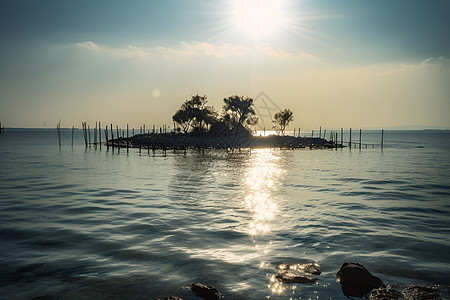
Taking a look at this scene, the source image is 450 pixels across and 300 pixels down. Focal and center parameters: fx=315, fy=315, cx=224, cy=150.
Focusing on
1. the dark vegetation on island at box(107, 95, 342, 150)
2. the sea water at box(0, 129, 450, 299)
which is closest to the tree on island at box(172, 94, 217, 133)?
the dark vegetation on island at box(107, 95, 342, 150)

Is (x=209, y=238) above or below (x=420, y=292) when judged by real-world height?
below

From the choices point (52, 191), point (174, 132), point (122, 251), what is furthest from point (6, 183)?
point (174, 132)

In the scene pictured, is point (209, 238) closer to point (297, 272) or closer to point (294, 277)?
point (297, 272)

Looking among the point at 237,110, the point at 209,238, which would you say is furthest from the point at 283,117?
the point at 209,238

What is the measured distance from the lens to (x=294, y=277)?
714 centimetres

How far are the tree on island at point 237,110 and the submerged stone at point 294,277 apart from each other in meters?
75.8

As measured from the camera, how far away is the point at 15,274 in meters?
7.44

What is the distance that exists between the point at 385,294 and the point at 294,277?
72.4 inches

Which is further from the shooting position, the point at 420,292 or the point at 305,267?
the point at 305,267

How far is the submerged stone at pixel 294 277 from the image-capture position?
7.04 metres

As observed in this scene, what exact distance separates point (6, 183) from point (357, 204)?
2344 centimetres

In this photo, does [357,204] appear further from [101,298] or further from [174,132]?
[174,132]

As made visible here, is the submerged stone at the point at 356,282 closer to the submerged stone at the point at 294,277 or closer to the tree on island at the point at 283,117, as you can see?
the submerged stone at the point at 294,277

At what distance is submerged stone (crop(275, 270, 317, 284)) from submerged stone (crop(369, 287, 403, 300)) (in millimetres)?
1243
